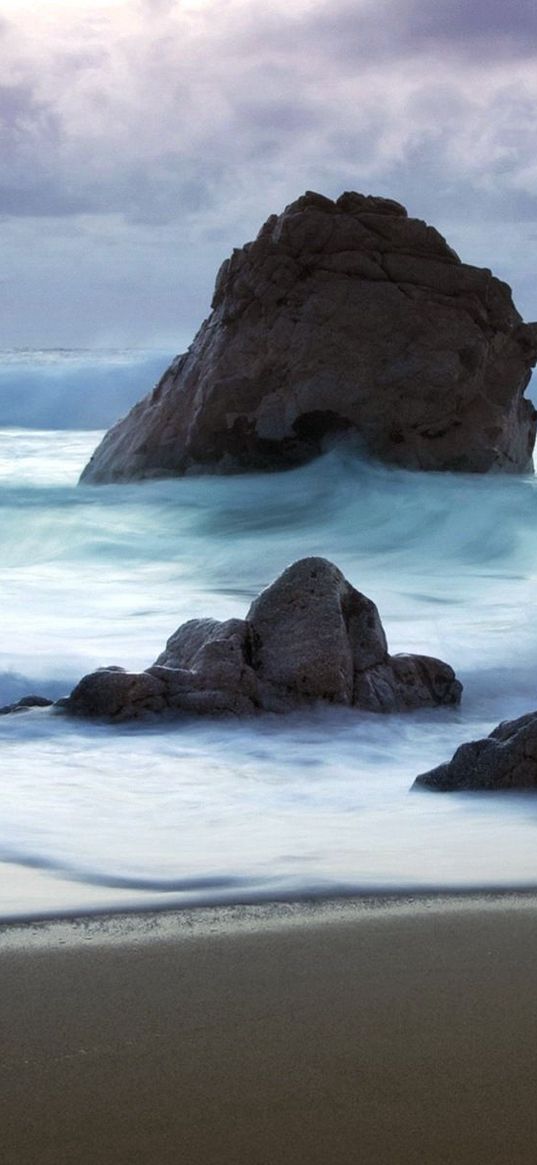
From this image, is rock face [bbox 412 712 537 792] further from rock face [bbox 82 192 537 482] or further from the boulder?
rock face [bbox 82 192 537 482]

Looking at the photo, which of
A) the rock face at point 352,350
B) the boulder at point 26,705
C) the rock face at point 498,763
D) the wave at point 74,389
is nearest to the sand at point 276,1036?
the rock face at point 498,763

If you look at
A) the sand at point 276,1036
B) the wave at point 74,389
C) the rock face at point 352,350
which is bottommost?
the sand at point 276,1036

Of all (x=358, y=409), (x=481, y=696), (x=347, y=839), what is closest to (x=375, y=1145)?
(x=347, y=839)

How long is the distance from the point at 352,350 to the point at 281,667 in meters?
8.22

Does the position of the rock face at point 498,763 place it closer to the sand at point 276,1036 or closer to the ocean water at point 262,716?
the ocean water at point 262,716

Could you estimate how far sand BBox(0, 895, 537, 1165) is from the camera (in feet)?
7.49

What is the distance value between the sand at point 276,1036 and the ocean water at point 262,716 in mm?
272

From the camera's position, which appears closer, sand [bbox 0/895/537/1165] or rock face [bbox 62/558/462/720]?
sand [bbox 0/895/537/1165]

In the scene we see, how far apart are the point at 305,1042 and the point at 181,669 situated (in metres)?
3.74

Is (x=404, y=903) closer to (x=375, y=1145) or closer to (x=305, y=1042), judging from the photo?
(x=305, y=1042)

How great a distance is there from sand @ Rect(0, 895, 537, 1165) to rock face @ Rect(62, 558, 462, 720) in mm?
2863

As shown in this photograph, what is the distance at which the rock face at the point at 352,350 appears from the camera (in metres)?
14.1

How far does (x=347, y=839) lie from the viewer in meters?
4.14

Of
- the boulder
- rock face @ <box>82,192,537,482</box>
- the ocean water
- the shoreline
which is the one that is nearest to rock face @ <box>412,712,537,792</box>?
the ocean water
